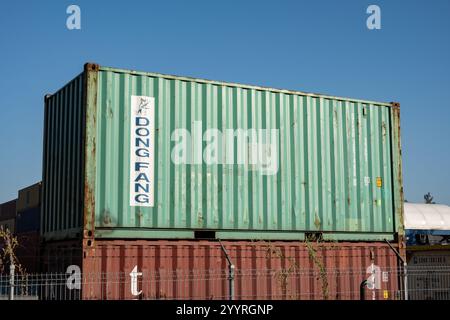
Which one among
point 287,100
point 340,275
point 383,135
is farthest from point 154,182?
point 383,135

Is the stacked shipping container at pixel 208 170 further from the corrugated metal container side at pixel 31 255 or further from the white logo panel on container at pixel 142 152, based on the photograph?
the corrugated metal container side at pixel 31 255

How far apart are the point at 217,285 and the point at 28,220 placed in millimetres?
25112

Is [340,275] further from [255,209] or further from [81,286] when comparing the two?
[81,286]

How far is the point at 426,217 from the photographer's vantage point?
29297 millimetres

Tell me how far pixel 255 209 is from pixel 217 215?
0.94 meters

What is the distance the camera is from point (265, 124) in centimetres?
1345

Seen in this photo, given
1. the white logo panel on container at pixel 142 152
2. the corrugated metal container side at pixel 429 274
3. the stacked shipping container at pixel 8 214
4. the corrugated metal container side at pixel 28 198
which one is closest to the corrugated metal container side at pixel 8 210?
the stacked shipping container at pixel 8 214

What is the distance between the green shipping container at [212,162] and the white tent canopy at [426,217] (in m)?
14.6

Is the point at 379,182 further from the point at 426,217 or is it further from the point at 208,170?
the point at 426,217

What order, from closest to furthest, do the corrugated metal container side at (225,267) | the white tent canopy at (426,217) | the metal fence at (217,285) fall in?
1. the metal fence at (217,285)
2. the corrugated metal container side at (225,267)
3. the white tent canopy at (426,217)

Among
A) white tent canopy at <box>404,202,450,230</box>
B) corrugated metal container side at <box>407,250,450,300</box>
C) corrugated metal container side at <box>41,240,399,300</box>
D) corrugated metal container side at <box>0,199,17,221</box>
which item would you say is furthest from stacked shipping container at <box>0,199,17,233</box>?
corrugated metal container side at <box>407,250,450,300</box>

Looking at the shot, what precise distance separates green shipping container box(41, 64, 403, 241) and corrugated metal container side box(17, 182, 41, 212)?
65.3 ft

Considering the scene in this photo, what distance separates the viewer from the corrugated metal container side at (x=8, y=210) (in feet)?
133

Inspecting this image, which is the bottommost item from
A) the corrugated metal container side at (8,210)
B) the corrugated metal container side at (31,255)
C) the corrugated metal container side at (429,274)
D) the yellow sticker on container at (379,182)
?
the corrugated metal container side at (429,274)
